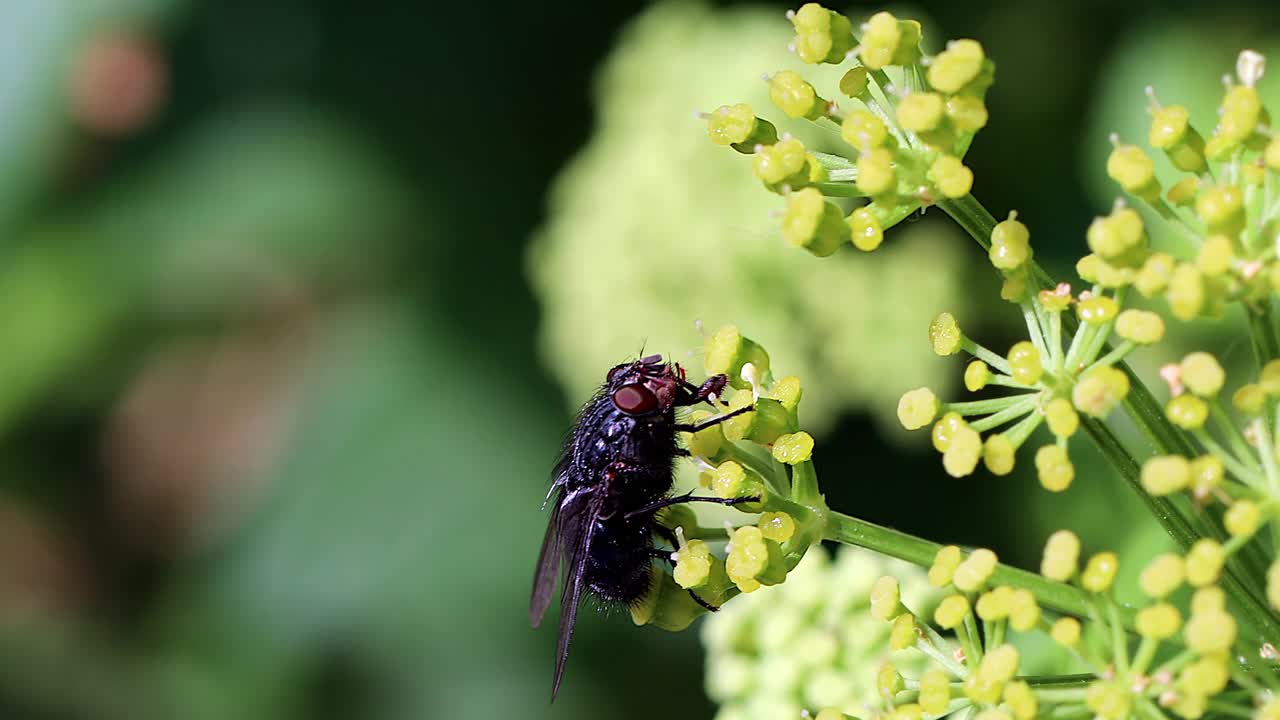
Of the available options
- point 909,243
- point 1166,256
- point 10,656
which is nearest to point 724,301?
point 909,243

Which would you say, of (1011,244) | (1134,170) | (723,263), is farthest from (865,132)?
(723,263)

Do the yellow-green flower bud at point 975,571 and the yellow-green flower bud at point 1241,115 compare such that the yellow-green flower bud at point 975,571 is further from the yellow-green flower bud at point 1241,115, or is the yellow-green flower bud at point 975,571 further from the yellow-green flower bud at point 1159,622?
the yellow-green flower bud at point 1241,115

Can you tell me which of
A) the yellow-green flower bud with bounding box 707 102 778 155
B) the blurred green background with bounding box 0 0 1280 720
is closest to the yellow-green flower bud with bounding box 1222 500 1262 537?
the yellow-green flower bud with bounding box 707 102 778 155

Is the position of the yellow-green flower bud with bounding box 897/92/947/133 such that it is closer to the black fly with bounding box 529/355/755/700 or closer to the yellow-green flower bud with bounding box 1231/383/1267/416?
the yellow-green flower bud with bounding box 1231/383/1267/416

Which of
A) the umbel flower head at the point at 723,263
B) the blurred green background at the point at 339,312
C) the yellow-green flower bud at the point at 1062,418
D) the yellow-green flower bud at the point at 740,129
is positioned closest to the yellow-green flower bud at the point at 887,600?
the yellow-green flower bud at the point at 1062,418

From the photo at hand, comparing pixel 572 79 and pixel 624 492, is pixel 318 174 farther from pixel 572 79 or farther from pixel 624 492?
pixel 624 492
